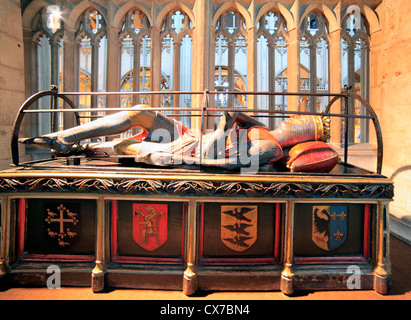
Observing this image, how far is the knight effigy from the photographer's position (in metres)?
1.84

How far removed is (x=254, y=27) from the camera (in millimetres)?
4637

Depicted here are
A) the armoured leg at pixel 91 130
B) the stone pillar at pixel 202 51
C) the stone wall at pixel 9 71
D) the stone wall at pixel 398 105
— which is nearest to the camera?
the armoured leg at pixel 91 130

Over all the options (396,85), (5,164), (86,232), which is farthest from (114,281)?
(396,85)

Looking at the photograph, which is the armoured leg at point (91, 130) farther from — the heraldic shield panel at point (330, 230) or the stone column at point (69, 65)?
the stone column at point (69, 65)

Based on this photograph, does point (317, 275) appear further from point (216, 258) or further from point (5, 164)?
point (5, 164)

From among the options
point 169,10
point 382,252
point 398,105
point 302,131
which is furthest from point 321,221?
point 169,10

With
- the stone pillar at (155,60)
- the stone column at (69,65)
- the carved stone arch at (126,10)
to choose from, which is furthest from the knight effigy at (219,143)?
the carved stone arch at (126,10)

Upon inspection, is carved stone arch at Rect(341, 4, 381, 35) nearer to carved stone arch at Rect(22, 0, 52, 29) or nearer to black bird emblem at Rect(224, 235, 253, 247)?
black bird emblem at Rect(224, 235, 253, 247)

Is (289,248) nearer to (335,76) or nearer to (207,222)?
(207,222)

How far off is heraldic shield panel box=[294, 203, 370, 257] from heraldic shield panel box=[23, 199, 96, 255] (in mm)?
1647

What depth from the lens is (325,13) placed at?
4672mm

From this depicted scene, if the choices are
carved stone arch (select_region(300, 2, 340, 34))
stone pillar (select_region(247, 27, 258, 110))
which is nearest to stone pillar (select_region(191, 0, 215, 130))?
stone pillar (select_region(247, 27, 258, 110))

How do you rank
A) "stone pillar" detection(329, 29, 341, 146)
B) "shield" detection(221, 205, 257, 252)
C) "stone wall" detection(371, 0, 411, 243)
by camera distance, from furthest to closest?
"stone pillar" detection(329, 29, 341, 146) < "stone wall" detection(371, 0, 411, 243) < "shield" detection(221, 205, 257, 252)

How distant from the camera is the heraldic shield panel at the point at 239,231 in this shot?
5.99 ft
